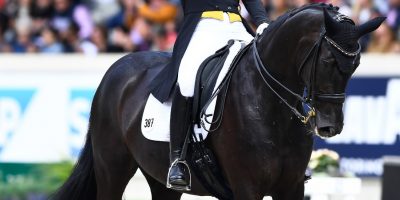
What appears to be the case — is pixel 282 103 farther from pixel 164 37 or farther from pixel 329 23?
pixel 164 37

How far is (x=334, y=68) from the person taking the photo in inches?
237

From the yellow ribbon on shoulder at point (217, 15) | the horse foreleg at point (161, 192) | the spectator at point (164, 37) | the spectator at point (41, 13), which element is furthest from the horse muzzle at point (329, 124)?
the spectator at point (41, 13)

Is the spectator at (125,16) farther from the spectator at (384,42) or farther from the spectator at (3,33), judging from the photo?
the spectator at (384,42)

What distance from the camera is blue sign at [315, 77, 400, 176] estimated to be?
1218cm

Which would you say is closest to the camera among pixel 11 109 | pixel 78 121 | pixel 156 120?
pixel 156 120

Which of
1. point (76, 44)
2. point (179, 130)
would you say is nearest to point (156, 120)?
point (179, 130)

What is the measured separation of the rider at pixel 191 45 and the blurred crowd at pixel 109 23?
6243 millimetres

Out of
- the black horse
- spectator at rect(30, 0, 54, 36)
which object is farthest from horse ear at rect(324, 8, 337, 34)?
spectator at rect(30, 0, 54, 36)

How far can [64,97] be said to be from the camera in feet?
41.7

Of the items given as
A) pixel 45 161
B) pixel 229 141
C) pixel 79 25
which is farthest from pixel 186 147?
pixel 79 25

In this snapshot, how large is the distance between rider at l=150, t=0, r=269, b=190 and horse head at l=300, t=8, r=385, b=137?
1.06 metres

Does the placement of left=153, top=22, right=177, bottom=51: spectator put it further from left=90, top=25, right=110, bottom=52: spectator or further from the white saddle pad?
the white saddle pad

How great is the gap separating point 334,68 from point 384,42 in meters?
7.51

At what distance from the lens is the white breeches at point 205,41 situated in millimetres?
7191
